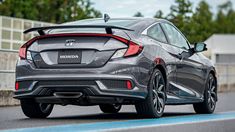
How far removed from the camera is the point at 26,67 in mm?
9906

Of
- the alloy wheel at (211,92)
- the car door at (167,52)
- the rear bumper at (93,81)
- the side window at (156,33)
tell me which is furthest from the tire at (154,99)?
the alloy wheel at (211,92)

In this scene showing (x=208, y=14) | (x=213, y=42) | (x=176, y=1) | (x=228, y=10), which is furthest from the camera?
(x=208, y=14)

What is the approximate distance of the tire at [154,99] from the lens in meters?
9.85

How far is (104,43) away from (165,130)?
1947mm

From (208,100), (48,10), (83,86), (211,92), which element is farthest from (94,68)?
(48,10)

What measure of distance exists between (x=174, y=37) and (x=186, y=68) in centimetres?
51

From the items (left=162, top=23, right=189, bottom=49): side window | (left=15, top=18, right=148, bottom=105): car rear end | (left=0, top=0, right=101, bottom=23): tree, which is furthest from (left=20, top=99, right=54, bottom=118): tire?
(left=0, top=0, right=101, bottom=23): tree

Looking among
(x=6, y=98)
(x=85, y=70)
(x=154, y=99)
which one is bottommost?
(x=6, y=98)

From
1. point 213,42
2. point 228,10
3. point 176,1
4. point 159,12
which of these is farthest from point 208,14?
point 176,1

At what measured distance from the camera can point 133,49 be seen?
966cm

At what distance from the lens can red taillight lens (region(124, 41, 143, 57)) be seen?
962cm

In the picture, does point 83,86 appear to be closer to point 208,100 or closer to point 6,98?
point 208,100

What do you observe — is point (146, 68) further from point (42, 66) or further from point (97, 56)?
point (42, 66)

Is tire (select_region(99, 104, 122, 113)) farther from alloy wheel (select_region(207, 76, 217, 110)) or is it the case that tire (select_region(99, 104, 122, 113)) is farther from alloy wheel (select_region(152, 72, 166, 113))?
alloy wheel (select_region(152, 72, 166, 113))
